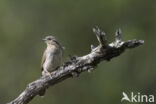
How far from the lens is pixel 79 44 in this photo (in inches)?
1112

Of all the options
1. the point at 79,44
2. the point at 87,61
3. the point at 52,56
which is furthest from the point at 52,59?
the point at 79,44

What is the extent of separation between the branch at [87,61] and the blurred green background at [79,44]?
13.2 m

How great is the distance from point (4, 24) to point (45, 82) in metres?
18.8

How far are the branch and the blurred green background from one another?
1316 centimetres

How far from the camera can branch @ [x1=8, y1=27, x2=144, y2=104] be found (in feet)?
42.5

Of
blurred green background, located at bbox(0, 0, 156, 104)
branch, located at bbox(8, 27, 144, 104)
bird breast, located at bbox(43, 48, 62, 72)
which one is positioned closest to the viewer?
branch, located at bbox(8, 27, 144, 104)

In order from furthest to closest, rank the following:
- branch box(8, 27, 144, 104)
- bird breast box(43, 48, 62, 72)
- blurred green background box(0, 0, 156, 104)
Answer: blurred green background box(0, 0, 156, 104) → bird breast box(43, 48, 62, 72) → branch box(8, 27, 144, 104)

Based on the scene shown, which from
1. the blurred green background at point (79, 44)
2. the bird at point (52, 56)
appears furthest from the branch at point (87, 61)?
the blurred green background at point (79, 44)

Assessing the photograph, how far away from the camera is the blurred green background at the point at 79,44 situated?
28.7 m

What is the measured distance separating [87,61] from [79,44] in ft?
48.6

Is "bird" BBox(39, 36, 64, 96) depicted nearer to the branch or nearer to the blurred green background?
the branch

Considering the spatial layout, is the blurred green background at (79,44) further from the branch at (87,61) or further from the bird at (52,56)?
the branch at (87,61)

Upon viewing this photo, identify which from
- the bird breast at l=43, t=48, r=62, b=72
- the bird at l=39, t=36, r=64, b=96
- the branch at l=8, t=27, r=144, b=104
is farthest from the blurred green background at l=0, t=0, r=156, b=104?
the branch at l=8, t=27, r=144, b=104

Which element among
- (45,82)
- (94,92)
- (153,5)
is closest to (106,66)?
(94,92)
